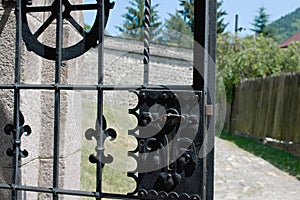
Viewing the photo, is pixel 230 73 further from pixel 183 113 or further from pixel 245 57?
pixel 183 113

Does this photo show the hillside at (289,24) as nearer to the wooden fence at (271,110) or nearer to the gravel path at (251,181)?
the wooden fence at (271,110)

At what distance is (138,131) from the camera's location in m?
1.01

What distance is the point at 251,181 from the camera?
449 centimetres

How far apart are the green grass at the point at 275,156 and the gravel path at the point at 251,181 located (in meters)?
0.14

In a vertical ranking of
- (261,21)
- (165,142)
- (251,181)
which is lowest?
(251,181)

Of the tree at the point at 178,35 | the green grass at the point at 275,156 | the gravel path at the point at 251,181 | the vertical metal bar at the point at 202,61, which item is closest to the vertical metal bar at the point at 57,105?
the vertical metal bar at the point at 202,61

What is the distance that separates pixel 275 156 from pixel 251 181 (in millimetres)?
2067

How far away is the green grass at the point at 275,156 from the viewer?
17.3 ft

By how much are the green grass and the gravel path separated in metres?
0.14

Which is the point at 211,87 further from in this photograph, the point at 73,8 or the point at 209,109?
the point at 73,8

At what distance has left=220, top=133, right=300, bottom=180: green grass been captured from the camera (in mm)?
5287

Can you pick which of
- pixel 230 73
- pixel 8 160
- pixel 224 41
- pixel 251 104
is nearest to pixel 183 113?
pixel 8 160

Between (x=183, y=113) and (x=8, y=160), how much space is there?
69 cm

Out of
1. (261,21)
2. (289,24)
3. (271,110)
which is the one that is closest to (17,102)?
(271,110)
